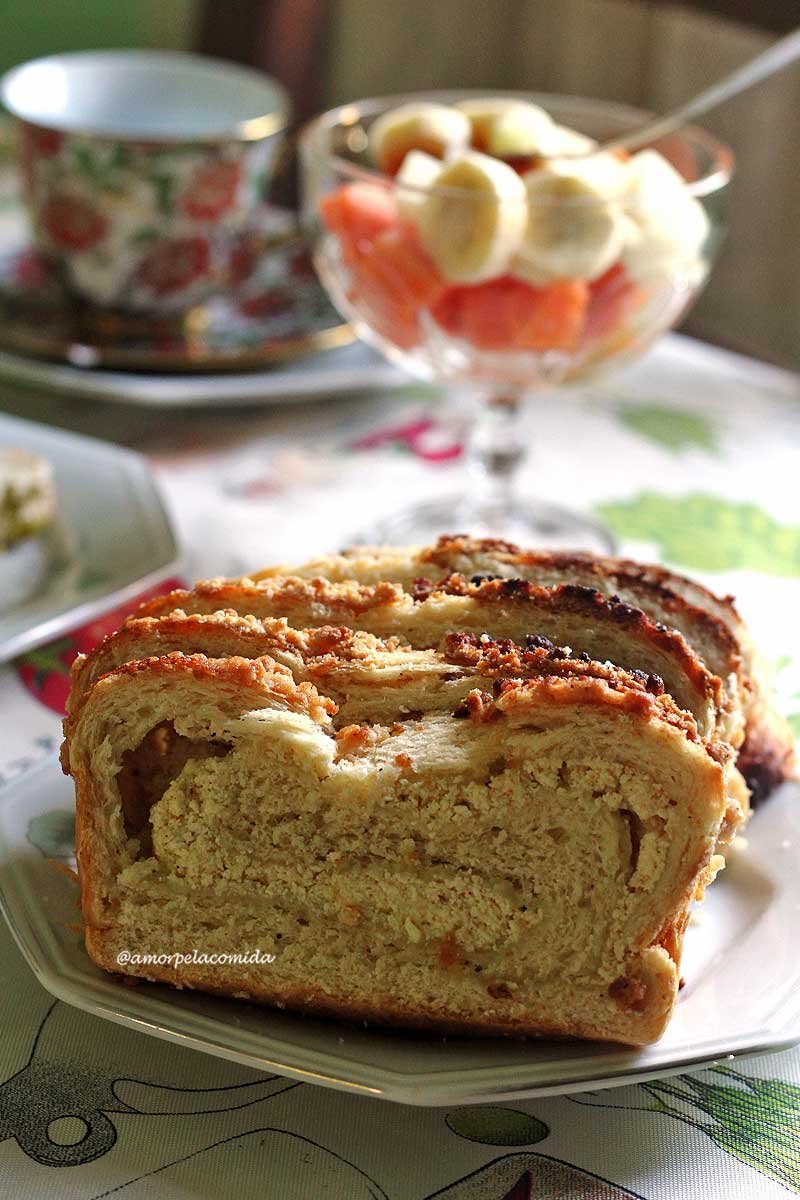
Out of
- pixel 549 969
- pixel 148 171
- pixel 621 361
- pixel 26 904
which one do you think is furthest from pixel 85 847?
pixel 148 171

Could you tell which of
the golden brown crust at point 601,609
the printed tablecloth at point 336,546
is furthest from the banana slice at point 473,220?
the golden brown crust at point 601,609

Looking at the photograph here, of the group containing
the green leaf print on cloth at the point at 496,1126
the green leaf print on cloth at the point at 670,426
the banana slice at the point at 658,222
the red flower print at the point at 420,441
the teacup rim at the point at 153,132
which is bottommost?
the red flower print at the point at 420,441

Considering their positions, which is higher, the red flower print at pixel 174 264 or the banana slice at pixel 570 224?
the banana slice at pixel 570 224

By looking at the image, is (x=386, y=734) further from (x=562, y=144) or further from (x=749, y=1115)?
(x=562, y=144)

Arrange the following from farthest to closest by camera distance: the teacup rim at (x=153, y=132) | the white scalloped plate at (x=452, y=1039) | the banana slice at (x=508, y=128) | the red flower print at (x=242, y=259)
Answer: the red flower print at (x=242, y=259)
the teacup rim at (x=153, y=132)
the banana slice at (x=508, y=128)
the white scalloped plate at (x=452, y=1039)

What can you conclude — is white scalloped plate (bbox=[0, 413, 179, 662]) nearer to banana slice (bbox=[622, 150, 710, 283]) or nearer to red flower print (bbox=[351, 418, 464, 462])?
red flower print (bbox=[351, 418, 464, 462])

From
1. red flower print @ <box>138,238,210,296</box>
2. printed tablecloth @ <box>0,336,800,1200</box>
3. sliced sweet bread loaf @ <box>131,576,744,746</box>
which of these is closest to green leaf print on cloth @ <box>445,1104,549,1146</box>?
printed tablecloth @ <box>0,336,800,1200</box>

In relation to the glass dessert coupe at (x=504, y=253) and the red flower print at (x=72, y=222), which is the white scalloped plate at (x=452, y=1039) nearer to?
the glass dessert coupe at (x=504, y=253)

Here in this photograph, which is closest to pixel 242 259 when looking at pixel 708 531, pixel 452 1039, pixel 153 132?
pixel 153 132
